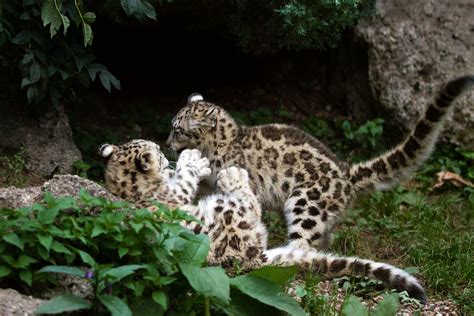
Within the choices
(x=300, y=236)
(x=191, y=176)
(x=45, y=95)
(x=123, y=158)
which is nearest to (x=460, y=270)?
(x=300, y=236)

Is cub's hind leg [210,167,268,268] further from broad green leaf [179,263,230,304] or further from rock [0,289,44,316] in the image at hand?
rock [0,289,44,316]

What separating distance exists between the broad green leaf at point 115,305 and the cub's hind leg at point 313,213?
2.75 m

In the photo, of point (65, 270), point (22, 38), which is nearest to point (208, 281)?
point (65, 270)

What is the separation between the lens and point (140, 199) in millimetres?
6867

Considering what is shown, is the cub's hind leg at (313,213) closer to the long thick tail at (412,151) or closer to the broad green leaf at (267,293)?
the long thick tail at (412,151)

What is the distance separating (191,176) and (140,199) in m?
0.62

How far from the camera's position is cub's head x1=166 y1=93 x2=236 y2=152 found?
26.5 ft

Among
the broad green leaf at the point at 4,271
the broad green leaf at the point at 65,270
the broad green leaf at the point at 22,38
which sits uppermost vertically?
the broad green leaf at the point at 22,38

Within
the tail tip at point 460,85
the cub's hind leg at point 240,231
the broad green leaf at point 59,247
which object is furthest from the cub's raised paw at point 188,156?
the broad green leaf at point 59,247

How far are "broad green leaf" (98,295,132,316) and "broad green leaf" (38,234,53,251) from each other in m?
0.40

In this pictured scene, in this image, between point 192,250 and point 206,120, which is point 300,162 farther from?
point 192,250

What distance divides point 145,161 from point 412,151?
2.24 metres

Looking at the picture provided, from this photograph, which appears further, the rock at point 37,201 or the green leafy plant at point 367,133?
the green leafy plant at point 367,133

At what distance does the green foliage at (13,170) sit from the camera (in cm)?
789
